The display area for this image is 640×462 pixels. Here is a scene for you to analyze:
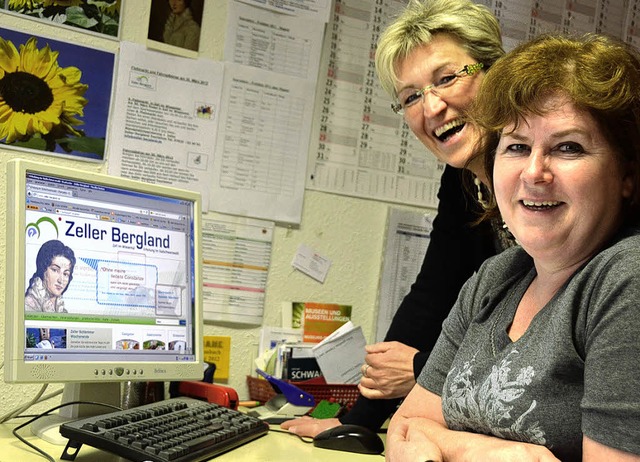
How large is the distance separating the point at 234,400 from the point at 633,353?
107 cm

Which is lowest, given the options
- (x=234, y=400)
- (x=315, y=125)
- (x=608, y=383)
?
(x=234, y=400)

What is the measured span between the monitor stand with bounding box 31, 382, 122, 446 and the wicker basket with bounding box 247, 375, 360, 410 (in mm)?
499

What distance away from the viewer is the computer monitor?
133cm

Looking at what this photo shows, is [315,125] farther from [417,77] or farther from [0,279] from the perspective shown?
[0,279]

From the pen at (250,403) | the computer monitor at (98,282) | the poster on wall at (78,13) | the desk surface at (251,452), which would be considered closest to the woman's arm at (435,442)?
the desk surface at (251,452)

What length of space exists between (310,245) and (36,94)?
32.5 inches

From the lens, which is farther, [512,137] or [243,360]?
[243,360]

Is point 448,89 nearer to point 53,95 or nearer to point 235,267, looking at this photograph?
point 235,267

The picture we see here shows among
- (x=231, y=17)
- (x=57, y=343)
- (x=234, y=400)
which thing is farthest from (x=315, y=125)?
(x=57, y=343)

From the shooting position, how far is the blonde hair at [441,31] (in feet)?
5.55

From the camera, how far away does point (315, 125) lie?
A: 217 cm

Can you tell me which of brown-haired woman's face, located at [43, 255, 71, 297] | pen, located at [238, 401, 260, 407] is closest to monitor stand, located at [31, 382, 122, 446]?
brown-haired woman's face, located at [43, 255, 71, 297]

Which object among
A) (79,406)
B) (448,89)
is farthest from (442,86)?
(79,406)

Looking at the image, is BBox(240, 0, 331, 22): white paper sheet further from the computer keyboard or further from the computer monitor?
the computer keyboard
